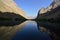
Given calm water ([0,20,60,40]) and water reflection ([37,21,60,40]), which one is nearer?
calm water ([0,20,60,40])

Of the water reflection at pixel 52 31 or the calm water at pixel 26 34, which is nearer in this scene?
the calm water at pixel 26 34

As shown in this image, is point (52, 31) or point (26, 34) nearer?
point (26, 34)

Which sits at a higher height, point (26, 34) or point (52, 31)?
point (26, 34)
